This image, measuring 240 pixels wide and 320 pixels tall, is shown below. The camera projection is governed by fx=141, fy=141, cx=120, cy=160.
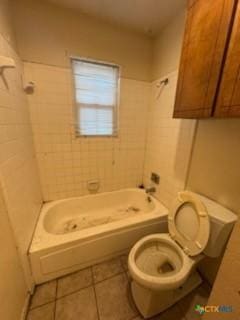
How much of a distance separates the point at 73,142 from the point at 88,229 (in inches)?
41.1

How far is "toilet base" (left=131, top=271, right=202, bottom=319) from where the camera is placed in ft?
3.39

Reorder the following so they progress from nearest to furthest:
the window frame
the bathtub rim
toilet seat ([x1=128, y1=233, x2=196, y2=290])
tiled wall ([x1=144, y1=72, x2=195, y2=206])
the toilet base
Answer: toilet seat ([x1=128, y1=233, x2=196, y2=290]) → the toilet base → the bathtub rim → tiled wall ([x1=144, y1=72, x2=195, y2=206]) → the window frame

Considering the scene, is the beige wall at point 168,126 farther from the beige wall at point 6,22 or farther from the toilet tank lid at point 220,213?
the beige wall at point 6,22

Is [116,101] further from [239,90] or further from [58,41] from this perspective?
[239,90]

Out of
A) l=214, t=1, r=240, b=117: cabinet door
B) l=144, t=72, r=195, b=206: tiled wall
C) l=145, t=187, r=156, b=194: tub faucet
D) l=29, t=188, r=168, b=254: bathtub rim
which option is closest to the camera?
l=214, t=1, r=240, b=117: cabinet door

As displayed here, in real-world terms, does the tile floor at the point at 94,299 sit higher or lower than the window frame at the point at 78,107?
lower

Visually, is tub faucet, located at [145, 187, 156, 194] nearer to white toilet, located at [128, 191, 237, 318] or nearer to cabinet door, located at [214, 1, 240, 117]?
white toilet, located at [128, 191, 237, 318]

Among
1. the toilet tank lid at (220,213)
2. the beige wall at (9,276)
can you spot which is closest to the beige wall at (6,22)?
the beige wall at (9,276)

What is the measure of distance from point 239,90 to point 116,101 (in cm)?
140

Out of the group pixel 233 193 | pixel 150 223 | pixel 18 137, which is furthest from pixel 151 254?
pixel 18 137

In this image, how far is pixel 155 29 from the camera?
65.6 inches

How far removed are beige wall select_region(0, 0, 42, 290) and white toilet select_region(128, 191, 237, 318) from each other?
2.93 ft

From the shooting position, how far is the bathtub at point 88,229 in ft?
4.16

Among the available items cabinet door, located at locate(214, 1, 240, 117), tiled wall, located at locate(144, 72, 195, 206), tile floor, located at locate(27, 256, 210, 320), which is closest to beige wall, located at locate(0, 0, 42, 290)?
tile floor, located at locate(27, 256, 210, 320)
